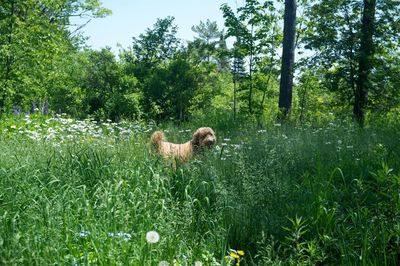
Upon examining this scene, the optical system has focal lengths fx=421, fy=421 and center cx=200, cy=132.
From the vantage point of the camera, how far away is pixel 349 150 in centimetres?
536

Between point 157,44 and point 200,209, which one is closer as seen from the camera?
point 200,209

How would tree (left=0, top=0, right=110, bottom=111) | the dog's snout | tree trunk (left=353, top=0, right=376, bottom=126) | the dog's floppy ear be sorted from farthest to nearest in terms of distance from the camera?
tree (left=0, top=0, right=110, bottom=111), tree trunk (left=353, top=0, right=376, bottom=126), the dog's floppy ear, the dog's snout

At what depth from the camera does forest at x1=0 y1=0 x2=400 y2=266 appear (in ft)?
9.48

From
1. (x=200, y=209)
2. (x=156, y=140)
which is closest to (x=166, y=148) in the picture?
(x=156, y=140)

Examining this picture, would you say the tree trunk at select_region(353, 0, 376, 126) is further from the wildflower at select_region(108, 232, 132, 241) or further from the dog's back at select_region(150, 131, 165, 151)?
the wildflower at select_region(108, 232, 132, 241)

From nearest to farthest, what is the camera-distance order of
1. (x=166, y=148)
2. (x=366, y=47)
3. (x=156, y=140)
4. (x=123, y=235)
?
1. (x=123, y=235)
2. (x=156, y=140)
3. (x=166, y=148)
4. (x=366, y=47)

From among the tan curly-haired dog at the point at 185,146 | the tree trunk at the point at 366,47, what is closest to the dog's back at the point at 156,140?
the tan curly-haired dog at the point at 185,146

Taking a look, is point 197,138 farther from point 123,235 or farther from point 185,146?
point 123,235

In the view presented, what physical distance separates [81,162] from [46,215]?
5.77 ft

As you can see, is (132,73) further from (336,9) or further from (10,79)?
(336,9)

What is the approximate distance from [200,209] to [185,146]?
242cm

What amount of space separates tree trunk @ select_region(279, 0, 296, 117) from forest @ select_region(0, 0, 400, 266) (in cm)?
3

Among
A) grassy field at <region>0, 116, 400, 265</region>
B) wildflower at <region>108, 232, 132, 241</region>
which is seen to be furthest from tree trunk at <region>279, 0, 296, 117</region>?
wildflower at <region>108, 232, 132, 241</region>

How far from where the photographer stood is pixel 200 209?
3.92m
